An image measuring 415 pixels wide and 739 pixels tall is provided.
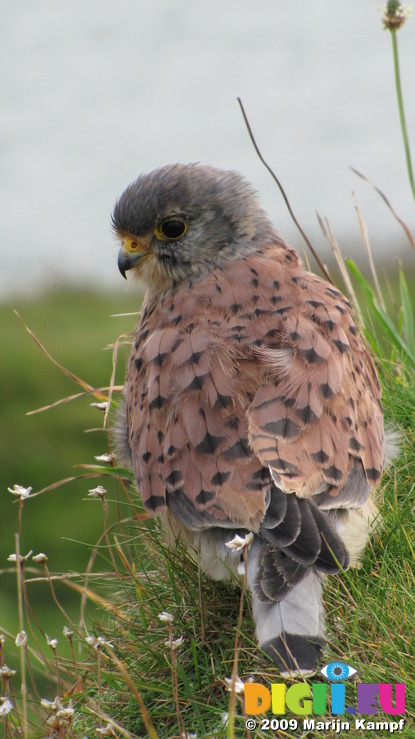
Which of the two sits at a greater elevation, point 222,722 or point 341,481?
point 341,481

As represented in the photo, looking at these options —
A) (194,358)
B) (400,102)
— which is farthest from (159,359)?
(400,102)

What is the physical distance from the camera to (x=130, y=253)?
412 cm

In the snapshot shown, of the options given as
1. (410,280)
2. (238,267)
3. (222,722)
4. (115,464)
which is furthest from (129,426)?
(410,280)

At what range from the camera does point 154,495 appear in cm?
328

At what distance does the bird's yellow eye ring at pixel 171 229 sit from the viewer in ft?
13.3

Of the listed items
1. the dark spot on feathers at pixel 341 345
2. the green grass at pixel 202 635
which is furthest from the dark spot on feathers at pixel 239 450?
the dark spot on feathers at pixel 341 345

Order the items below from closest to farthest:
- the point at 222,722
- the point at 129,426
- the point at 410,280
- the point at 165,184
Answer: the point at 222,722, the point at 129,426, the point at 165,184, the point at 410,280

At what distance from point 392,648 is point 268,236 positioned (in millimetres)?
2127

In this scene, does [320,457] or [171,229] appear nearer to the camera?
[320,457]

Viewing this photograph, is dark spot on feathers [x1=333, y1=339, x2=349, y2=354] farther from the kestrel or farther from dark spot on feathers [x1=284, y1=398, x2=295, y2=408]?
dark spot on feathers [x1=284, y1=398, x2=295, y2=408]

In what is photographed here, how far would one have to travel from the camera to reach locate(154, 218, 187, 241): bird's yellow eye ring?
405cm

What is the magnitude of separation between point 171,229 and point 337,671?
217 centimetres

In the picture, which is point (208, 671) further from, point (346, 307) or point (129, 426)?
point (346, 307)

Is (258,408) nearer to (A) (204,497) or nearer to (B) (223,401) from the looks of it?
(B) (223,401)
